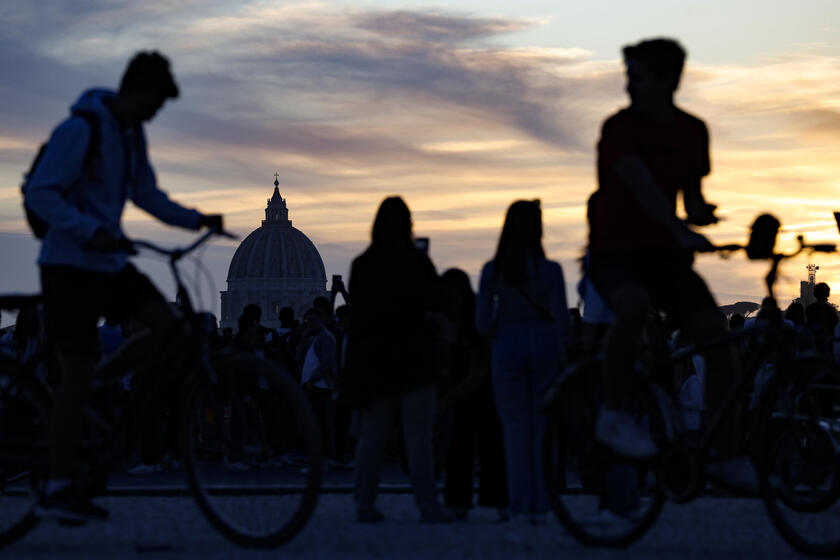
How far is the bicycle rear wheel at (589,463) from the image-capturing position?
671 cm

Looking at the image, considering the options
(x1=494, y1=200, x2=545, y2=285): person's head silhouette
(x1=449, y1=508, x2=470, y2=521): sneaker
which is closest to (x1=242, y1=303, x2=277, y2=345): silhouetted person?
(x1=449, y1=508, x2=470, y2=521): sneaker

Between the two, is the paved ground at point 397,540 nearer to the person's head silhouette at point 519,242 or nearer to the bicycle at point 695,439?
the bicycle at point 695,439

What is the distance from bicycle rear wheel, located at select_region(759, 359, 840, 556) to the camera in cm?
642

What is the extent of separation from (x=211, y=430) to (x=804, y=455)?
8.05 ft

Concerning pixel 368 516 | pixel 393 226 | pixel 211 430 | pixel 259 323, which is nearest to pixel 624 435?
pixel 211 430

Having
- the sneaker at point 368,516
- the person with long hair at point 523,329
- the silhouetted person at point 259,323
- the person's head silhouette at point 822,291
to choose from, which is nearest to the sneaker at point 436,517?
the sneaker at point 368,516

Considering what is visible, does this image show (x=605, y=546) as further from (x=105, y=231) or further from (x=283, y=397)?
(x=105, y=231)

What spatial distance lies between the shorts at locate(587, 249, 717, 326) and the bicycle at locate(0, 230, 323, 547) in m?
1.28

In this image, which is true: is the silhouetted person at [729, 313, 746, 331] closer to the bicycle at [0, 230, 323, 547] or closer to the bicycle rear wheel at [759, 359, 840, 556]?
the bicycle rear wheel at [759, 359, 840, 556]

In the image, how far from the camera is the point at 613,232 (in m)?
6.59

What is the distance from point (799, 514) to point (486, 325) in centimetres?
260

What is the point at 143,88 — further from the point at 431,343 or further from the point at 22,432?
the point at 431,343

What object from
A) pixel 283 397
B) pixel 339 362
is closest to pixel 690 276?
pixel 283 397

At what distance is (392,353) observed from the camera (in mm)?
9102
